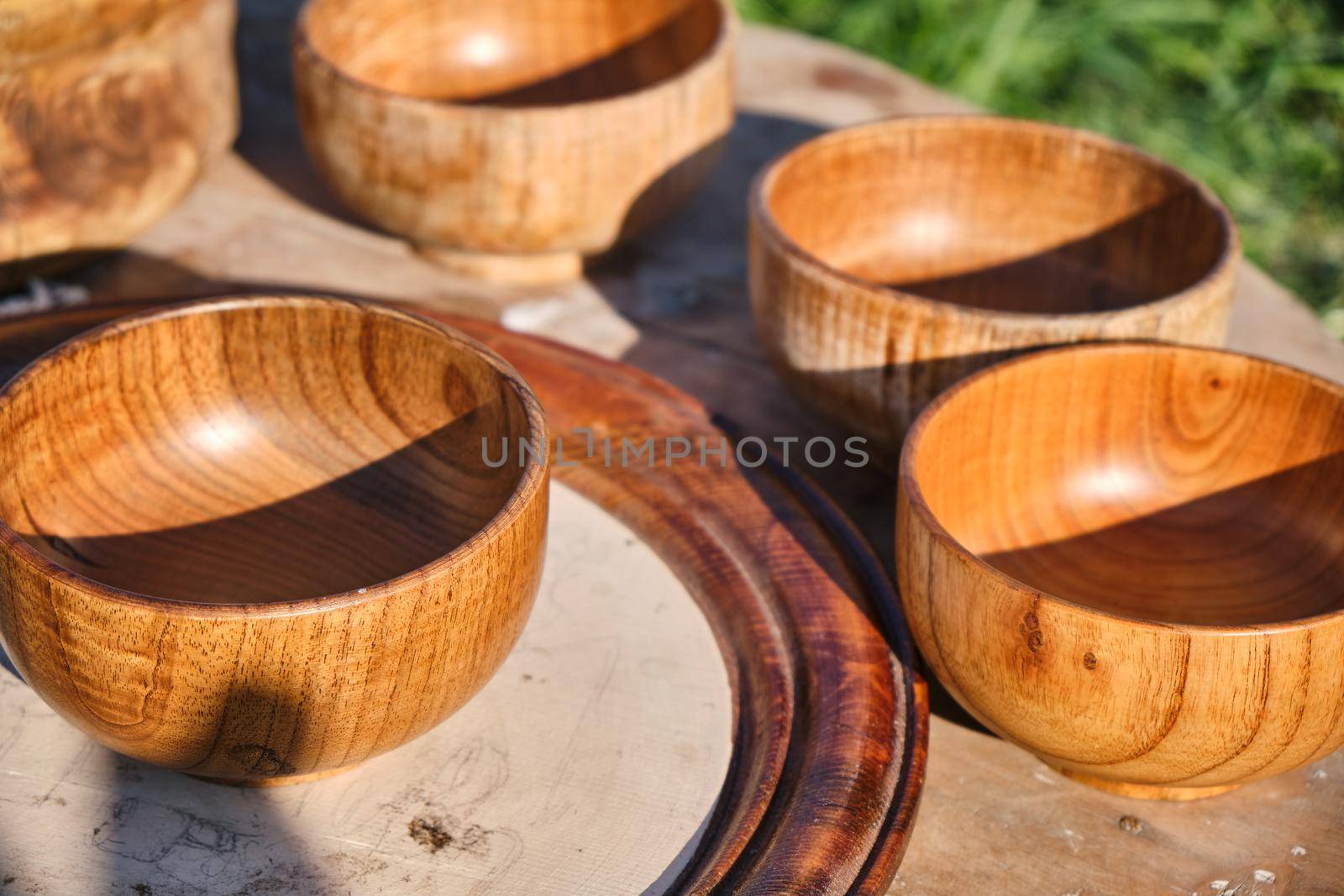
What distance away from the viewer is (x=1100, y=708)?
2.09ft

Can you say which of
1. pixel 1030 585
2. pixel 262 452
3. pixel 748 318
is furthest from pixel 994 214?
pixel 262 452

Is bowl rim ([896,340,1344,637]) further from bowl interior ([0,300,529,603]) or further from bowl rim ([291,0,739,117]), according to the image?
bowl rim ([291,0,739,117])

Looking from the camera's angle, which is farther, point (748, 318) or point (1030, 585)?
point (748, 318)

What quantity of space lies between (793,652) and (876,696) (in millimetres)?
49

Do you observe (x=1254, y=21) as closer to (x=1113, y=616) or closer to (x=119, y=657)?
(x=1113, y=616)

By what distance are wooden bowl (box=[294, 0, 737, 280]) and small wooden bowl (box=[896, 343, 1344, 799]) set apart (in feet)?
1.17

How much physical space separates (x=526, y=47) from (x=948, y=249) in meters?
0.46

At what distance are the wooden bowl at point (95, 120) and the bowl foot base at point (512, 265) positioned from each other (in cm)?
21

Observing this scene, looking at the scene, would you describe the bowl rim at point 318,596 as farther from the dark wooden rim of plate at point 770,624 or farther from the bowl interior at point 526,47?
the bowl interior at point 526,47

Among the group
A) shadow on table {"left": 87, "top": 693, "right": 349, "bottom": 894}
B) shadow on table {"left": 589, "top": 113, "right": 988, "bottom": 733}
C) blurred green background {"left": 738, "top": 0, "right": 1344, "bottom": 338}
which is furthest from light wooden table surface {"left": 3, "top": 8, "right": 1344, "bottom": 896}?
blurred green background {"left": 738, "top": 0, "right": 1344, "bottom": 338}

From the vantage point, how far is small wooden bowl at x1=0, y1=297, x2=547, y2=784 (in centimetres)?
57

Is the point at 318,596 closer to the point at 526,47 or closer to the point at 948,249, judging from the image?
the point at 948,249

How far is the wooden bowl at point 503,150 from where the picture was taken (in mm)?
1007

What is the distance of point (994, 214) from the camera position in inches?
43.3
